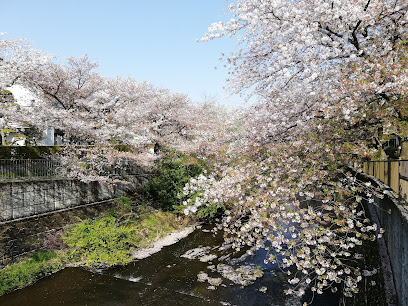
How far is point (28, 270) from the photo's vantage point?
10562mm

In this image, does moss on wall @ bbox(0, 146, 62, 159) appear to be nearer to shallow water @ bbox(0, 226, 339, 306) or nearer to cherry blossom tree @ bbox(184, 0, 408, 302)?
shallow water @ bbox(0, 226, 339, 306)

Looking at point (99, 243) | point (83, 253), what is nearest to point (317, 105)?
point (99, 243)

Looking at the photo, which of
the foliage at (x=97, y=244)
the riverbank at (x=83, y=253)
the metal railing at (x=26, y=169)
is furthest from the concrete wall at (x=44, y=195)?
the foliage at (x=97, y=244)

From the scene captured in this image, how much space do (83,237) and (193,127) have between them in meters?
11.7

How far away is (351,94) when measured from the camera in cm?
625

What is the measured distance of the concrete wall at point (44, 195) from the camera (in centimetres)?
1130

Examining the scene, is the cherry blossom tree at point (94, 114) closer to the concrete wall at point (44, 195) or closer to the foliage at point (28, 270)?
the concrete wall at point (44, 195)

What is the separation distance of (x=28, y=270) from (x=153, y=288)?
181 inches

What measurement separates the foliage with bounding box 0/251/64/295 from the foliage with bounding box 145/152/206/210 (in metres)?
7.68

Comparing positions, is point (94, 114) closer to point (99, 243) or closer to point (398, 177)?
point (99, 243)

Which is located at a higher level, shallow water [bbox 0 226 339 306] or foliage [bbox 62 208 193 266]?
foliage [bbox 62 208 193 266]

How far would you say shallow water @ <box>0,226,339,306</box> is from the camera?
932 centimetres

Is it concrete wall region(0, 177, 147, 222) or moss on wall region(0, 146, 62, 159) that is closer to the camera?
concrete wall region(0, 177, 147, 222)

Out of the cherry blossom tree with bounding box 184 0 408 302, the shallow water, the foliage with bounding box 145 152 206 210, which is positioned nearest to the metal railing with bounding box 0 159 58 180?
the shallow water
